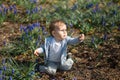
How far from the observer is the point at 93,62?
5.18m

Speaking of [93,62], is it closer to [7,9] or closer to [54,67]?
[54,67]

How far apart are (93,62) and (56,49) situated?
0.84m

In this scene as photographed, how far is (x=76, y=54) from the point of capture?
548 cm

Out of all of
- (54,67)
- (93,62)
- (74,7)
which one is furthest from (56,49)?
(74,7)

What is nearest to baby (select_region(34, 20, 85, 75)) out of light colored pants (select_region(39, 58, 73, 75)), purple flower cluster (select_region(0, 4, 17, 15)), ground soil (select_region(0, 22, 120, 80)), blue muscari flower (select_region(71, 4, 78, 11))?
light colored pants (select_region(39, 58, 73, 75))

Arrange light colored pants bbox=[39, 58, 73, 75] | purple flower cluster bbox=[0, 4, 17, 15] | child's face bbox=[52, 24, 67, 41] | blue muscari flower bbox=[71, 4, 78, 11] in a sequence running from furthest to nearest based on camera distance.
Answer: blue muscari flower bbox=[71, 4, 78, 11], purple flower cluster bbox=[0, 4, 17, 15], light colored pants bbox=[39, 58, 73, 75], child's face bbox=[52, 24, 67, 41]

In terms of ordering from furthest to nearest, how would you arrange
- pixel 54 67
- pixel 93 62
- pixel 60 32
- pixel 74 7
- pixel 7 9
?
pixel 74 7 < pixel 7 9 < pixel 93 62 < pixel 54 67 < pixel 60 32

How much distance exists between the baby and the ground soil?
0.14 m

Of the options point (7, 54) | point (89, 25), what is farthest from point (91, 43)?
point (7, 54)

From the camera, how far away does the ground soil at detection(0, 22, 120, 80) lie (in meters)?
4.81

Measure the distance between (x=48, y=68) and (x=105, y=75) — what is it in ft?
3.19

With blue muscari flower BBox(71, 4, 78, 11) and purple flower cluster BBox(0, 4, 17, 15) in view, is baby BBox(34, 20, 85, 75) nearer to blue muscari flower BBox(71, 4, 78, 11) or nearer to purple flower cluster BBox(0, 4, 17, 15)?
purple flower cluster BBox(0, 4, 17, 15)

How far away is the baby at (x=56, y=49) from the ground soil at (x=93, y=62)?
0.14 m

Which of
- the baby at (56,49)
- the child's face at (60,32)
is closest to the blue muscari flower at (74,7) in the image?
the baby at (56,49)
